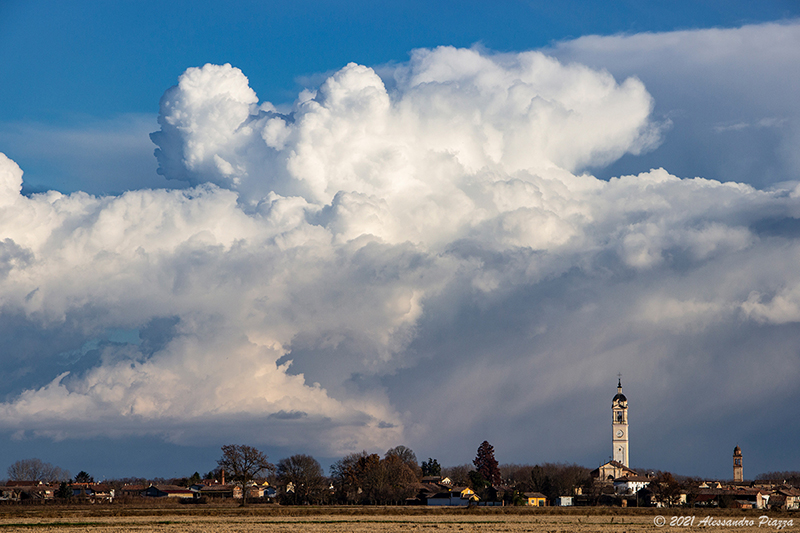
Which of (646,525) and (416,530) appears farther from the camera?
(646,525)

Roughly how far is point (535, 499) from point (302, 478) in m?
45.2

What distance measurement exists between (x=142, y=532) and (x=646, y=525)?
1914 inches

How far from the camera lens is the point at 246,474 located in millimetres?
154375

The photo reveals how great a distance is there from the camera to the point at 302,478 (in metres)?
164

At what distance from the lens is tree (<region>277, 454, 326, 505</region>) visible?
520 feet

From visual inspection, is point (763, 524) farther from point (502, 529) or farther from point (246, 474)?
point (246, 474)

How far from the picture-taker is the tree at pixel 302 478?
158625mm

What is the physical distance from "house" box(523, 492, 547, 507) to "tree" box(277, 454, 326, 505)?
128 feet

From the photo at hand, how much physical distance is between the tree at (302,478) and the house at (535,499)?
39.0 metres

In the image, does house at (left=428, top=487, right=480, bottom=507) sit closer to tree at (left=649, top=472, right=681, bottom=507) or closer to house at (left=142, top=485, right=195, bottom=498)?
tree at (left=649, top=472, right=681, bottom=507)

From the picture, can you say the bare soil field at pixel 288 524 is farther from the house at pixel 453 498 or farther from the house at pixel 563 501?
the house at pixel 563 501

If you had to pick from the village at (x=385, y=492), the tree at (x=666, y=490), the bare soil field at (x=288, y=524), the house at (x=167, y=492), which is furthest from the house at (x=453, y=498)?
the bare soil field at (x=288, y=524)

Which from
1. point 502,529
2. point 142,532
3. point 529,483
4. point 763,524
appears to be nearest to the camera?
point 142,532

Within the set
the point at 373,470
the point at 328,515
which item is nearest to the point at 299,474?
the point at 373,470
